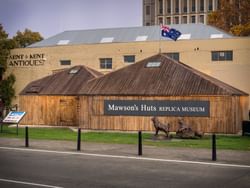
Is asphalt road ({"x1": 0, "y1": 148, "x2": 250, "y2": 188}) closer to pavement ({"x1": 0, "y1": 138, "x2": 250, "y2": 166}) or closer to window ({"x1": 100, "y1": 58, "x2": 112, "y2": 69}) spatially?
pavement ({"x1": 0, "y1": 138, "x2": 250, "y2": 166})

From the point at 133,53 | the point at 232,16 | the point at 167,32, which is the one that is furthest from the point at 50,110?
the point at 232,16

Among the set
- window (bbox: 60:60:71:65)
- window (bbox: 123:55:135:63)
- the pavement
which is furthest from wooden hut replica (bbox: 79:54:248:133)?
window (bbox: 60:60:71:65)

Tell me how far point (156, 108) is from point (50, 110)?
37.0 ft

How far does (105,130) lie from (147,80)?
4791mm

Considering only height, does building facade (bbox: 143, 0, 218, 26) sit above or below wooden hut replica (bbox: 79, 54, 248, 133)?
above

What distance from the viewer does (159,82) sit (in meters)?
35.5

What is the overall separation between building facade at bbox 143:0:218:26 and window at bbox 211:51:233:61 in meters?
66.2

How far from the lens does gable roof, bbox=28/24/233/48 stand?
64.3m

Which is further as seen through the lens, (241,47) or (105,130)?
(241,47)

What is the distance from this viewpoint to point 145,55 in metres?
56.1

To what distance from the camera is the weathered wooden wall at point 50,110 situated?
41.1m

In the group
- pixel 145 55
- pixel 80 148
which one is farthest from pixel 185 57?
pixel 80 148

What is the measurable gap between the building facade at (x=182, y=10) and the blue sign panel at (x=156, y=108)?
86278mm

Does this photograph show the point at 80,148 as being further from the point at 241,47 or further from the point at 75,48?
the point at 75,48
